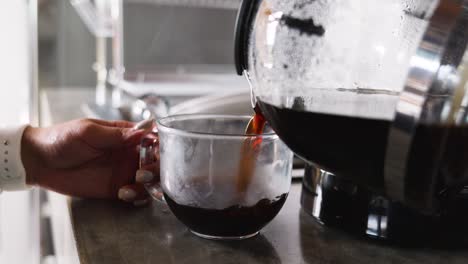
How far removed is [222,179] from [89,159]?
0.73ft

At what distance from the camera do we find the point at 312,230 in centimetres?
53

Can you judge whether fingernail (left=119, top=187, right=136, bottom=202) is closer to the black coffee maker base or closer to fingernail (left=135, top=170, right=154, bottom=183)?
fingernail (left=135, top=170, right=154, bottom=183)

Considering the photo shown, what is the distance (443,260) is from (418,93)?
21 cm

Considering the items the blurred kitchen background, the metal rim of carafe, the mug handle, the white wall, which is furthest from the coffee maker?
the white wall

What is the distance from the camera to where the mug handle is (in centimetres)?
54

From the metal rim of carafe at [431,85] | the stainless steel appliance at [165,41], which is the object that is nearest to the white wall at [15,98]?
the stainless steel appliance at [165,41]

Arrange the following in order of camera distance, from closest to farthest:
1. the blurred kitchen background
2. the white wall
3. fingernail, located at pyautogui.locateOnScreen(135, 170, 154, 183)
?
1. fingernail, located at pyautogui.locateOnScreen(135, 170, 154, 183)
2. the blurred kitchen background
3. the white wall

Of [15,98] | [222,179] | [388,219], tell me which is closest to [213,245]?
[222,179]

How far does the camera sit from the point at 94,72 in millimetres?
2670

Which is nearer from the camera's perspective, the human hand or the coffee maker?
the coffee maker

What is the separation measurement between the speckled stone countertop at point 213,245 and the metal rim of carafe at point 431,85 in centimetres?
16

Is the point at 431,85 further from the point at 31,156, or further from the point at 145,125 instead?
the point at 31,156

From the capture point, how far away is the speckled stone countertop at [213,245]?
446mm

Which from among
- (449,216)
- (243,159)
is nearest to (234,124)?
(243,159)
